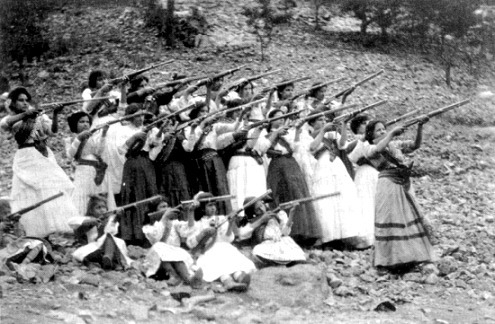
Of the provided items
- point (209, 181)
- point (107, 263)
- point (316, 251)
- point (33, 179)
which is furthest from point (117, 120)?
point (316, 251)

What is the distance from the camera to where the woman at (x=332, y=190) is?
7.53 m

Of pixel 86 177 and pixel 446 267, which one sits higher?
pixel 86 177

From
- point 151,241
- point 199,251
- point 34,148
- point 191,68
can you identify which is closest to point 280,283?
point 199,251

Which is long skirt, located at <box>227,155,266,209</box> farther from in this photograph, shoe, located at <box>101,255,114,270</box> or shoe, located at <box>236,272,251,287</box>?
shoe, located at <box>101,255,114,270</box>

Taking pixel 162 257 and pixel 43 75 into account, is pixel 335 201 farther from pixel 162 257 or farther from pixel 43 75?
pixel 43 75

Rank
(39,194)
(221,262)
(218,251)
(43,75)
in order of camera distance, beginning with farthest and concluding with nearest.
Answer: (43,75)
(39,194)
(218,251)
(221,262)

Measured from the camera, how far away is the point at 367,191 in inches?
313

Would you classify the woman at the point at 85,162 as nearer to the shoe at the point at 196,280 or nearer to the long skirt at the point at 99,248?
the long skirt at the point at 99,248

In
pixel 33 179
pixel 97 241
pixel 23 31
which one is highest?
pixel 23 31

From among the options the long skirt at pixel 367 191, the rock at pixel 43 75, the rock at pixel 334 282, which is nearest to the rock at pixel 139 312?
the rock at pixel 334 282

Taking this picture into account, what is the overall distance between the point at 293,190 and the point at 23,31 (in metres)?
8.29

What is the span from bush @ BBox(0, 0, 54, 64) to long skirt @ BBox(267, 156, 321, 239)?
24.3 feet

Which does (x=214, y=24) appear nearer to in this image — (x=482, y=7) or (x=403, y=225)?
(x=482, y=7)

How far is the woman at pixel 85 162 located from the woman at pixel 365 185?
2762 mm
